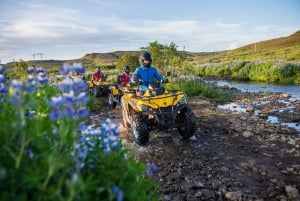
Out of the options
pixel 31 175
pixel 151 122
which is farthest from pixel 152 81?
pixel 31 175

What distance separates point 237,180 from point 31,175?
16.9 ft

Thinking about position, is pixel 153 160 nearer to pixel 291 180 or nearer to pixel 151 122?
pixel 151 122

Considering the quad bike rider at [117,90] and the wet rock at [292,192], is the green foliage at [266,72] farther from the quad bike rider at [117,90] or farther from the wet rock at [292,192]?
the wet rock at [292,192]

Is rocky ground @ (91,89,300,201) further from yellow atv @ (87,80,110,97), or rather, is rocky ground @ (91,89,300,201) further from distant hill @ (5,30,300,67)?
distant hill @ (5,30,300,67)

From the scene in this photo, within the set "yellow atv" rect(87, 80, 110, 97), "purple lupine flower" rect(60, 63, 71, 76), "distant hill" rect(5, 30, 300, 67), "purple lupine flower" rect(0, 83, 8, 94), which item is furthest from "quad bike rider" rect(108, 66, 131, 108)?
"distant hill" rect(5, 30, 300, 67)

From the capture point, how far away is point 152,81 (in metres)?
10.6

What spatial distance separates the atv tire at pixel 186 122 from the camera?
360 inches

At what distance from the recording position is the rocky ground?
6258 millimetres

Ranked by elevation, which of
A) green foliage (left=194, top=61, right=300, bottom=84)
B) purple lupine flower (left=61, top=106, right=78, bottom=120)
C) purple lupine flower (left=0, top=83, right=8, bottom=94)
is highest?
purple lupine flower (left=0, top=83, right=8, bottom=94)

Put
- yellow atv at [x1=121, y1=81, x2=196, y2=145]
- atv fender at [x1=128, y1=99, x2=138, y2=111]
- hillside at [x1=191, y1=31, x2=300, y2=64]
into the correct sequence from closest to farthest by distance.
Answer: yellow atv at [x1=121, y1=81, x2=196, y2=145], atv fender at [x1=128, y1=99, x2=138, y2=111], hillside at [x1=191, y1=31, x2=300, y2=64]

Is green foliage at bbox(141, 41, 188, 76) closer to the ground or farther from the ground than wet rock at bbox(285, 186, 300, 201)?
farther from the ground

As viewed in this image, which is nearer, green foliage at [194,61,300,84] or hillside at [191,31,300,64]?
green foliage at [194,61,300,84]

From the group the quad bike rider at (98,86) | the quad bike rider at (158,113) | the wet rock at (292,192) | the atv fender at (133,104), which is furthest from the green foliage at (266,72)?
the wet rock at (292,192)

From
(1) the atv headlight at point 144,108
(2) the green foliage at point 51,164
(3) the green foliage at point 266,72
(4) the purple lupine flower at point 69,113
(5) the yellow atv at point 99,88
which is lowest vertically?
(3) the green foliage at point 266,72
